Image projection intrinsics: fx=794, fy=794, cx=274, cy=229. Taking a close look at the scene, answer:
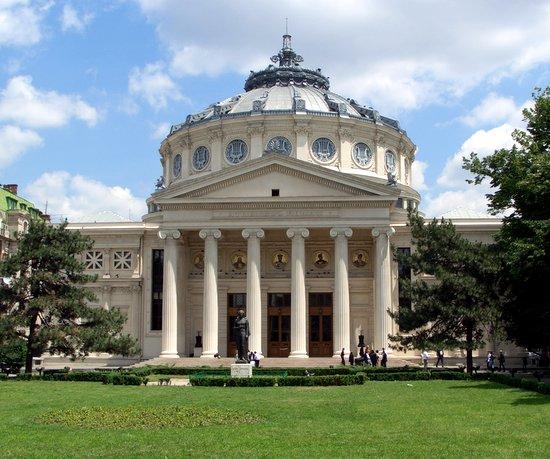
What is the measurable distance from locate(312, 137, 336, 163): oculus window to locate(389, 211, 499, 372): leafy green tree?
24.0 m

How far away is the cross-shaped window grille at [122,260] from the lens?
69.6 metres

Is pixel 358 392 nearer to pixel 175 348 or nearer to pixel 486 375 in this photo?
pixel 486 375

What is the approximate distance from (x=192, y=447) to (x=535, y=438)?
8.24 metres

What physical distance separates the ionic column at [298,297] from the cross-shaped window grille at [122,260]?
1637cm

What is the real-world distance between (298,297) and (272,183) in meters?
9.29

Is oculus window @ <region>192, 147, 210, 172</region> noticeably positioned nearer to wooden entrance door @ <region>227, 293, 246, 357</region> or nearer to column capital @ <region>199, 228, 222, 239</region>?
wooden entrance door @ <region>227, 293, 246, 357</region>

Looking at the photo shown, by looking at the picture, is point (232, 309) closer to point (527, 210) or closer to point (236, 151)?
point (236, 151)

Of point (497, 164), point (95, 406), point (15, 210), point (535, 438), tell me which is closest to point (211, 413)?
point (95, 406)

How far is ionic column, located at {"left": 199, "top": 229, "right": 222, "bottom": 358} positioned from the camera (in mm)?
60562

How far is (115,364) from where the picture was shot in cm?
6694

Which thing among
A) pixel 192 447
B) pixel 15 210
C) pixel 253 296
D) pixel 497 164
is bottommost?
pixel 192 447

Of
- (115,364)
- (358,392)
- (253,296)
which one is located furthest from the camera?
(115,364)

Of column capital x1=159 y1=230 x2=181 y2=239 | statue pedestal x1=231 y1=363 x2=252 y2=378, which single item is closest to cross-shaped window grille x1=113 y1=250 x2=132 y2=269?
column capital x1=159 y1=230 x2=181 y2=239

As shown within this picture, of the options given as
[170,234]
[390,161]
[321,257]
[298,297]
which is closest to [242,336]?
[298,297]
